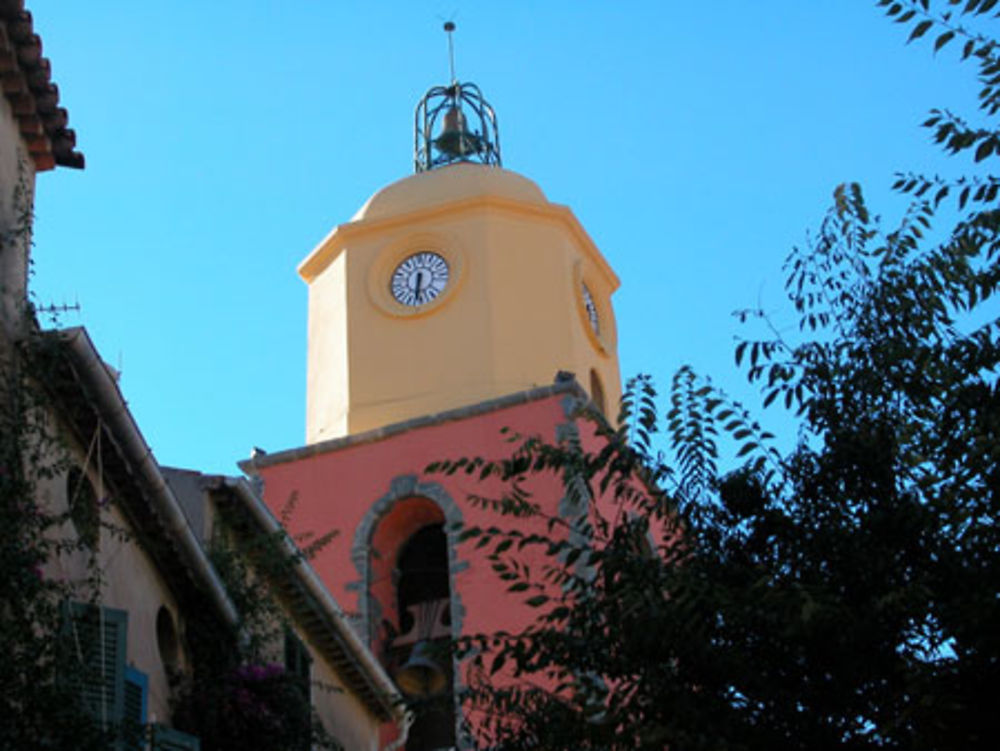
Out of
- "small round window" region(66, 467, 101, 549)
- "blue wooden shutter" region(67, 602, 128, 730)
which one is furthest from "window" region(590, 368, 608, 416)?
"blue wooden shutter" region(67, 602, 128, 730)

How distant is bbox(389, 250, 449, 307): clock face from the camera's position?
85.5 feet

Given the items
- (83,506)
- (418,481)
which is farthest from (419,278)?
(83,506)

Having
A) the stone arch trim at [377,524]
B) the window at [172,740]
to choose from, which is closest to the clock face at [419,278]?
the stone arch trim at [377,524]

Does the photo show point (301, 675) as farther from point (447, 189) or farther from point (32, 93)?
point (447, 189)

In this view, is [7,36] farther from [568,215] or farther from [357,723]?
[568,215]

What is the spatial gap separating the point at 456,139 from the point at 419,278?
12.0ft

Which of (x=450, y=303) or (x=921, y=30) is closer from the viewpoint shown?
(x=921, y=30)

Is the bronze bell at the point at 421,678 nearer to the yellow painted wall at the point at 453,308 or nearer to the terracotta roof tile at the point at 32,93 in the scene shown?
the yellow painted wall at the point at 453,308

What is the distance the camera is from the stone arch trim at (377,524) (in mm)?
23656

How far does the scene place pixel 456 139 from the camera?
29.0 m

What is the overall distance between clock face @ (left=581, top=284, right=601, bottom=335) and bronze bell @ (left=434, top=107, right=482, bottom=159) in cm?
349

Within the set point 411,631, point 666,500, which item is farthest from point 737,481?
point 411,631

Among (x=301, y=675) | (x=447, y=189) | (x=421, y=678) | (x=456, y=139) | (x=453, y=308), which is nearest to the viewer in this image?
(x=301, y=675)

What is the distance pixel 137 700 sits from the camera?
11695 mm
